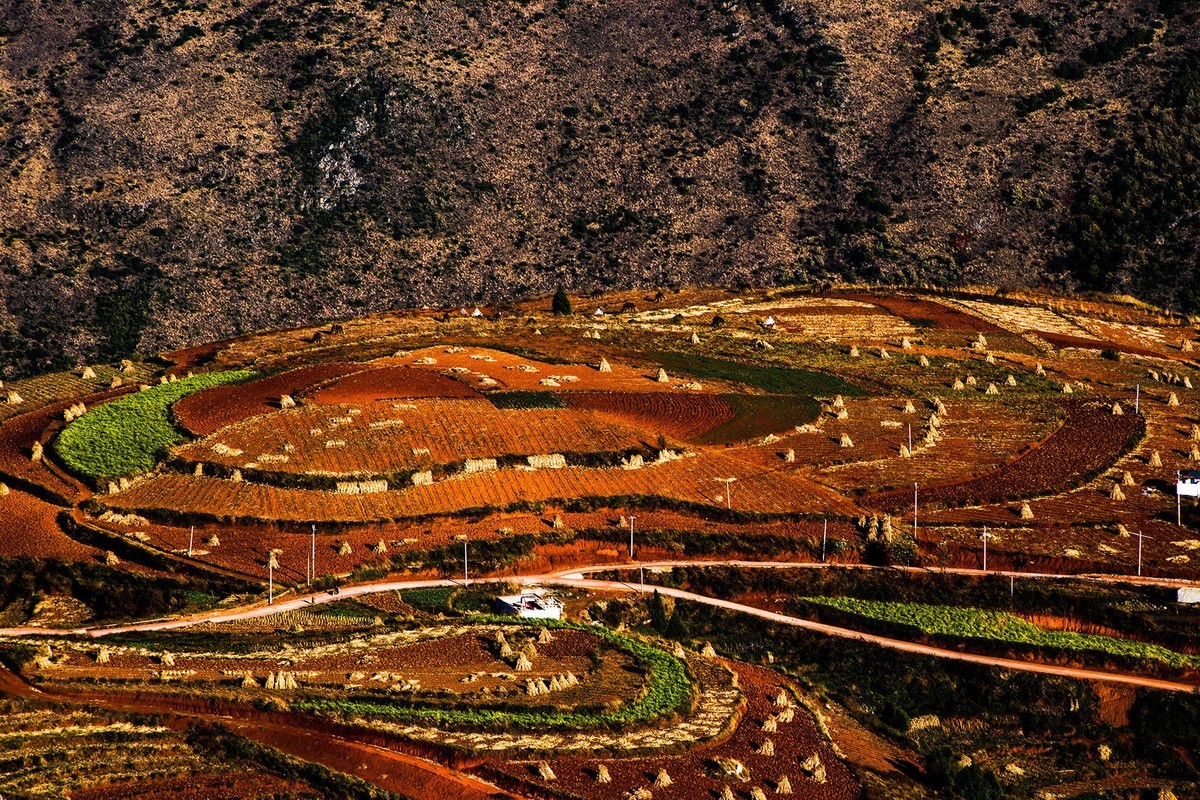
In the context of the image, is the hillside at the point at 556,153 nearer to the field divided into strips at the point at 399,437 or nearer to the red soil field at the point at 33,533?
the field divided into strips at the point at 399,437

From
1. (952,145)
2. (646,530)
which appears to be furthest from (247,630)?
(952,145)

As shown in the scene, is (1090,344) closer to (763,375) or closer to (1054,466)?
(763,375)

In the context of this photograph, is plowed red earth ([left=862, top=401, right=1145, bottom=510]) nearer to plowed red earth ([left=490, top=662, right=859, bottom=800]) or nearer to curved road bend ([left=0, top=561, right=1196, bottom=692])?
curved road bend ([left=0, top=561, right=1196, bottom=692])

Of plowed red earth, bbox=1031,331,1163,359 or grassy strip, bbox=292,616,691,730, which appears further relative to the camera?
plowed red earth, bbox=1031,331,1163,359

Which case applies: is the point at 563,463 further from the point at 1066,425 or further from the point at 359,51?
the point at 359,51

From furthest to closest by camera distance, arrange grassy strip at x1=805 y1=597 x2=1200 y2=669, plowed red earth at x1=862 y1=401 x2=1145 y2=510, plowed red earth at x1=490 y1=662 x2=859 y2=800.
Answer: plowed red earth at x1=862 y1=401 x2=1145 y2=510 < grassy strip at x1=805 y1=597 x2=1200 y2=669 < plowed red earth at x1=490 y1=662 x2=859 y2=800

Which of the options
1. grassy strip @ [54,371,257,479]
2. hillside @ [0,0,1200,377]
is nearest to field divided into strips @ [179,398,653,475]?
grassy strip @ [54,371,257,479]
